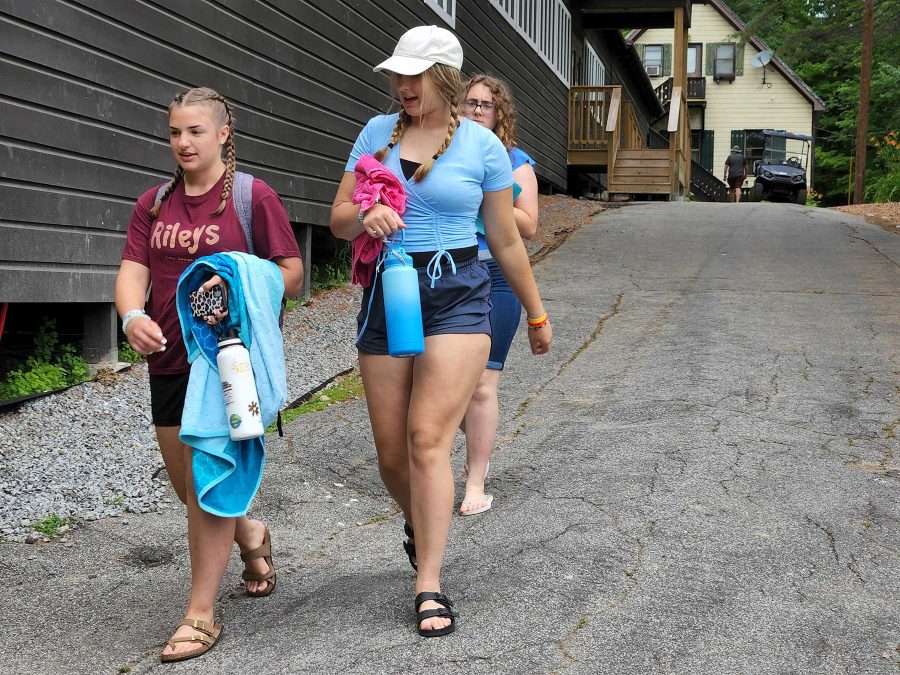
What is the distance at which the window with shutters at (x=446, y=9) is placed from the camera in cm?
1513

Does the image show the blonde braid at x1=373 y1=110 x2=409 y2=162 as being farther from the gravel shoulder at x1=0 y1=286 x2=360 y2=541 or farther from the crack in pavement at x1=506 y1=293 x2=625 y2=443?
the crack in pavement at x1=506 y1=293 x2=625 y2=443

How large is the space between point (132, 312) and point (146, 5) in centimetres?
494

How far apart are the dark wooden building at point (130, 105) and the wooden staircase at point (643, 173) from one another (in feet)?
43.2

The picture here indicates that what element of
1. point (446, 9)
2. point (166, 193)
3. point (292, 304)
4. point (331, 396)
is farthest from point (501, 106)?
point (446, 9)

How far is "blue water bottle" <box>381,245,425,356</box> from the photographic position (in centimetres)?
370

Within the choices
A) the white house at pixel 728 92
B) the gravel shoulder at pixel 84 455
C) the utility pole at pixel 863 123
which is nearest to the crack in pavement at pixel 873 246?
the gravel shoulder at pixel 84 455

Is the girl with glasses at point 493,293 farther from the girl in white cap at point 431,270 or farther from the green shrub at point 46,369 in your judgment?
the green shrub at point 46,369

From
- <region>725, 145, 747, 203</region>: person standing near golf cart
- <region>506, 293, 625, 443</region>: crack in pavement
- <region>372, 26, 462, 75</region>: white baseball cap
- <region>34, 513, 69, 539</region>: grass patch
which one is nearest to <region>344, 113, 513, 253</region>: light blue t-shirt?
<region>372, 26, 462, 75</region>: white baseball cap

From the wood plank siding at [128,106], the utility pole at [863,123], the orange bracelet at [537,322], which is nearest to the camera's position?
the orange bracelet at [537,322]

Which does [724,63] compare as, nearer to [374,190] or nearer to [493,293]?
[493,293]

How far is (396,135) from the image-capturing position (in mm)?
3967

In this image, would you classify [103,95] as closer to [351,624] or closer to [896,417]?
[351,624]

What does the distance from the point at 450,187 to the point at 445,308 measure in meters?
0.39

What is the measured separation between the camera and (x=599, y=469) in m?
5.91
